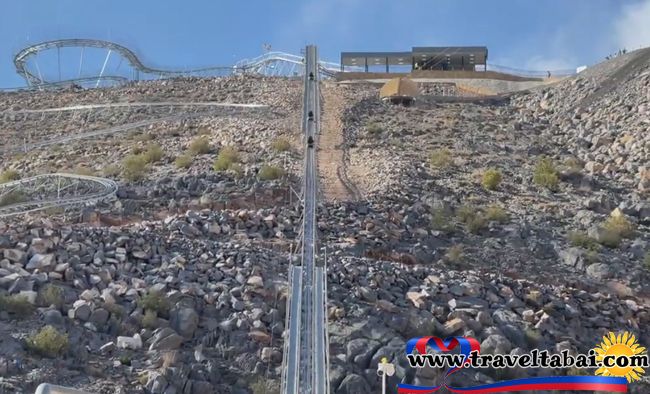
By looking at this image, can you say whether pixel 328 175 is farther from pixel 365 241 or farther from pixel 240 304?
pixel 240 304

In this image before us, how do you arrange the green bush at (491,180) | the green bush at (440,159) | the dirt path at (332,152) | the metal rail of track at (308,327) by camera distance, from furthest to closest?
the green bush at (440,159), the green bush at (491,180), the dirt path at (332,152), the metal rail of track at (308,327)

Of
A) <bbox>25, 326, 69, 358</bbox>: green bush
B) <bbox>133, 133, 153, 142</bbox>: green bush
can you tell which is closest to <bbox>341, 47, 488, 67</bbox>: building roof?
<bbox>133, 133, 153, 142</bbox>: green bush

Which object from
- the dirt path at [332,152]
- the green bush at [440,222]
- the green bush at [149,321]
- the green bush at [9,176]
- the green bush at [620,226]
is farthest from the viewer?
the green bush at [9,176]

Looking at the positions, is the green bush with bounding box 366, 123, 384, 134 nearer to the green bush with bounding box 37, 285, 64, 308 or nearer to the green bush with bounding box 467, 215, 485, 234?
the green bush with bounding box 467, 215, 485, 234

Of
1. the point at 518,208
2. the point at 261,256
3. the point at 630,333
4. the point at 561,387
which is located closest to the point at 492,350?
the point at 561,387

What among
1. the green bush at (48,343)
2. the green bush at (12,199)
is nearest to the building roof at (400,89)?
the green bush at (12,199)

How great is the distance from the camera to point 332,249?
18734 millimetres

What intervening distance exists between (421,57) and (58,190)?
30237 mm

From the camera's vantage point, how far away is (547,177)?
2711 centimetres

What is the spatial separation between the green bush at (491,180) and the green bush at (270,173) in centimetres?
612

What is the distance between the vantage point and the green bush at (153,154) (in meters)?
29.8

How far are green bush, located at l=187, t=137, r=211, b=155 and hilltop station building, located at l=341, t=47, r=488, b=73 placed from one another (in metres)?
20.7

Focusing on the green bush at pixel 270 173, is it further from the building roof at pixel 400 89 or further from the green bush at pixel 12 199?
the building roof at pixel 400 89

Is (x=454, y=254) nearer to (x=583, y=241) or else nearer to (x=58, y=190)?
(x=583, y=241)
